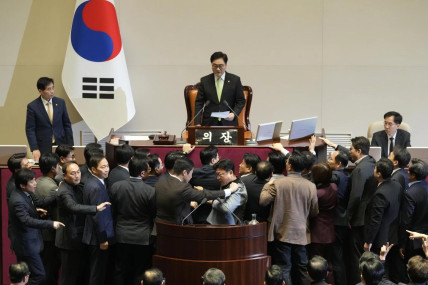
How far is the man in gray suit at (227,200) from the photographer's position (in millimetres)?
5844

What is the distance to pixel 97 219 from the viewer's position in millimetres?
5883

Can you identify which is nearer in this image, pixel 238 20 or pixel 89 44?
pixel 89 44

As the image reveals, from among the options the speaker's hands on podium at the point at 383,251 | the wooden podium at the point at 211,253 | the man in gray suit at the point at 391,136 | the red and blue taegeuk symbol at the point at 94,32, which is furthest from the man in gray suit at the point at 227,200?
the red and blue taegeuk symbol at the point at 94,32

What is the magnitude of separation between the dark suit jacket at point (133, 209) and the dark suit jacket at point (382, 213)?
1790 mm

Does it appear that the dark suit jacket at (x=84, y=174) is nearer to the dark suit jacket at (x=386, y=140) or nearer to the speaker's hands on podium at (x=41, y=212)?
the speaker's hands on podium at (x=41, y=212)

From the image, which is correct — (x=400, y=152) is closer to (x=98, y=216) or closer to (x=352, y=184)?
(x=352, y=184)

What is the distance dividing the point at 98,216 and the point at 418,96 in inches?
219

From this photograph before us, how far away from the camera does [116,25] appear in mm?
9383

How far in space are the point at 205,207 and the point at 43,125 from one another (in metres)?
2.70

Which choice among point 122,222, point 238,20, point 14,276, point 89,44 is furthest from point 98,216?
point 238,20

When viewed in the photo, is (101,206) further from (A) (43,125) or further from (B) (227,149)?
(A) (43,125)

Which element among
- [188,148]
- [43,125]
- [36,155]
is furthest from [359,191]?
[43,125]

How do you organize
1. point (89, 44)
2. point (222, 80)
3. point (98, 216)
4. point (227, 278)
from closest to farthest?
1. point (227, 278)
2. point (98, 216)
3. point (222, 80)
4. point (89, 44)

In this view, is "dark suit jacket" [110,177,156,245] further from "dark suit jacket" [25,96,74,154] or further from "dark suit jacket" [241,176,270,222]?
"dark suit jacket" [25,96,74,154]
